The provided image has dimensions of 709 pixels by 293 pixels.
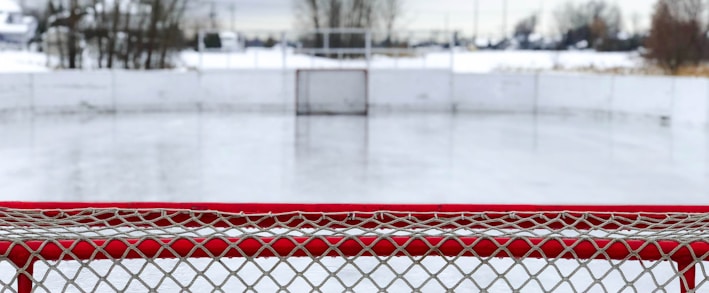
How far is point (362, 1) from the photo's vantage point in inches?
1035

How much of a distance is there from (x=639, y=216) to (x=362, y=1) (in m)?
24.3

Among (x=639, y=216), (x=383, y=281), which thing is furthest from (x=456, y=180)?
(x=639, y=216)

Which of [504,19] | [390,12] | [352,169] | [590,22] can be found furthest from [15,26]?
[590,22]

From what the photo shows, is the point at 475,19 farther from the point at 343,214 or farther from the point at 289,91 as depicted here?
the point at 343,214

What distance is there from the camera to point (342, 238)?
1.97 meters

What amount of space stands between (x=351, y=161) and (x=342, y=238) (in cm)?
666

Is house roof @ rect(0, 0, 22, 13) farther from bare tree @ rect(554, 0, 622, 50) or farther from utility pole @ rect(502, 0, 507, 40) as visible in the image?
bare tree @ rect(554, 0, 622, 50)

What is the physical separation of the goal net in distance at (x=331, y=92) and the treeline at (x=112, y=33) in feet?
28.0

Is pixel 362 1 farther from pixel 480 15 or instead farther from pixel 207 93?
pixel 207 93

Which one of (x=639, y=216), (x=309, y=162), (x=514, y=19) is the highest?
(x=514, y=19)

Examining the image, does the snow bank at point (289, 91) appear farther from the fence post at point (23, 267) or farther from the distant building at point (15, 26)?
the fence post at point (23, 267)

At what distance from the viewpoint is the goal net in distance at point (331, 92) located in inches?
623

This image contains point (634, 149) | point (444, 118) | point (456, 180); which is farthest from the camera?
point (444, 118)

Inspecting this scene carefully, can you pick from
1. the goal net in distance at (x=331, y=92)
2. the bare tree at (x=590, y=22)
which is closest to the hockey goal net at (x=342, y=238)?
the goal net in distance at (x=331, y=92)
